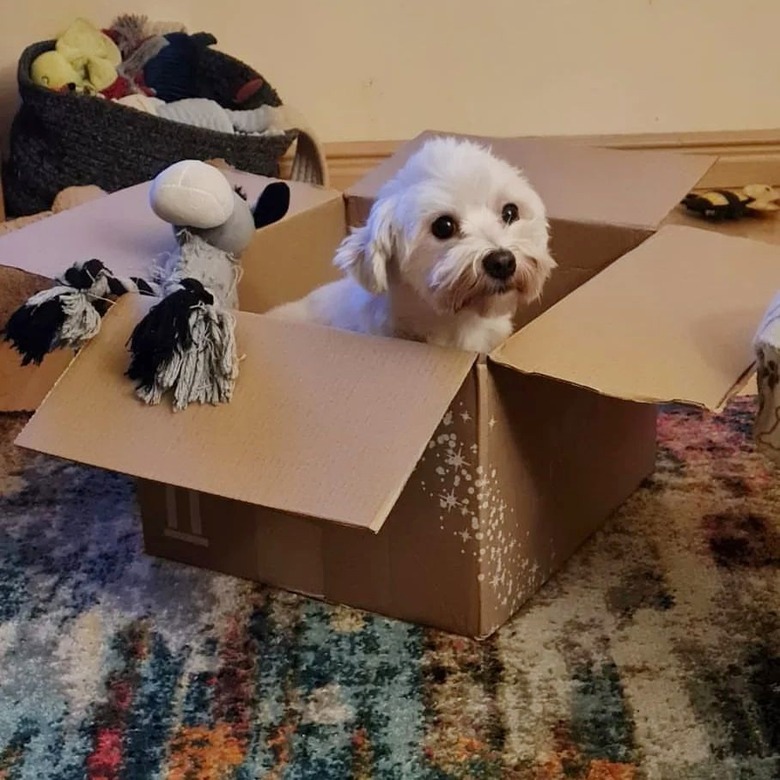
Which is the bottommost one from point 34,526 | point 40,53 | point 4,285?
point 34,526

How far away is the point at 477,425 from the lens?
1048 mm

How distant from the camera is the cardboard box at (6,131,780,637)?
983 millimetres

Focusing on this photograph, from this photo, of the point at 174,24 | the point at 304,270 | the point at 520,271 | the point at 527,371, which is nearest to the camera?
the point at 527,371

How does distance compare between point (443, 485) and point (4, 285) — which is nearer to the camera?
point (443, 485)

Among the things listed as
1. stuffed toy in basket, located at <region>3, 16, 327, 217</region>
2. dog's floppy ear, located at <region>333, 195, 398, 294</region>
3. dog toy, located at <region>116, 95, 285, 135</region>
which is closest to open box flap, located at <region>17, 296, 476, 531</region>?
dog's floppy ear, located at <region>333, 195, 398, 294</region>

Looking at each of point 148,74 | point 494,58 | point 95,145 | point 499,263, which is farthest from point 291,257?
point 494,58

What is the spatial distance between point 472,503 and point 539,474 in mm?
115

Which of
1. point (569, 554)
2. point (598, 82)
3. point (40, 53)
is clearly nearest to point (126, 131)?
point (40, 53)

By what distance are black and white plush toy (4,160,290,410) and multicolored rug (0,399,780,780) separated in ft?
0.83

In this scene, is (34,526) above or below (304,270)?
below

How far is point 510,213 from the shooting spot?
1.19 m

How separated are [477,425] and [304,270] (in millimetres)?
557

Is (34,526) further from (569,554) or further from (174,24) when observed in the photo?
(174,24)

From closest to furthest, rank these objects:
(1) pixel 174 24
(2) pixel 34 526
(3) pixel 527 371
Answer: (3) pixel 527 371, (2) pixel 34 526, (1) pixel 174 24
